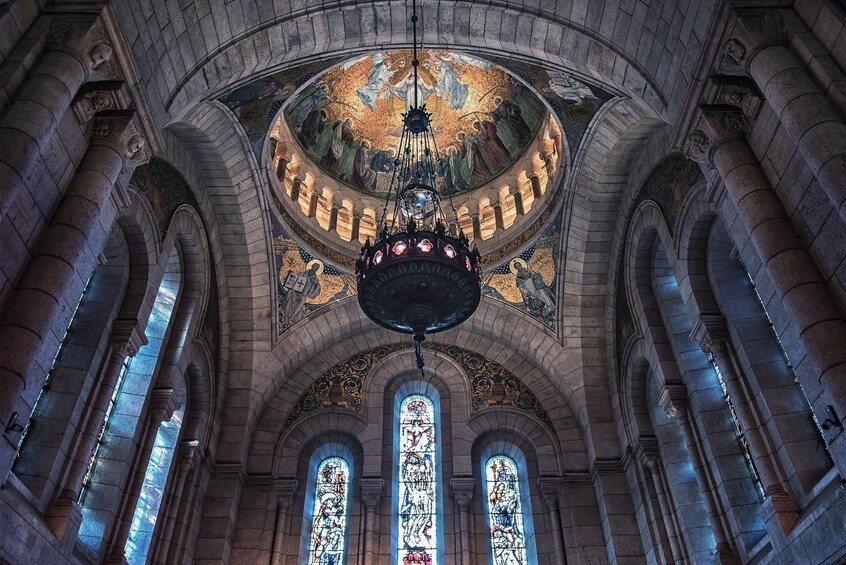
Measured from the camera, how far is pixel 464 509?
37.8ft

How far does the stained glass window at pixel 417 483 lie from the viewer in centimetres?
1137

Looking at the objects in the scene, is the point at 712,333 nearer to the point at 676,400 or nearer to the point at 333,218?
the point at 676,400

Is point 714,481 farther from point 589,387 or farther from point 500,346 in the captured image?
point 500,346

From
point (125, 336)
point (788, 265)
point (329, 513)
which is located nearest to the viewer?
point (788, 265)

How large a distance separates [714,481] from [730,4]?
559 cm

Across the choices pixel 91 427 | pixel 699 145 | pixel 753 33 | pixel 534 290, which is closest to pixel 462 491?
pixel 534 290

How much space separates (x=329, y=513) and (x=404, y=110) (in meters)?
8.39

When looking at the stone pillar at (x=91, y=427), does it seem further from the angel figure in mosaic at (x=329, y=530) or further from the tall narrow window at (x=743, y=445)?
the tall narrow window at (x=743, y=445)

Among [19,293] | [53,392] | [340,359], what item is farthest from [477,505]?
[19,293]

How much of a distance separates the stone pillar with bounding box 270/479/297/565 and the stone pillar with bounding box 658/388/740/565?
6.26 metres

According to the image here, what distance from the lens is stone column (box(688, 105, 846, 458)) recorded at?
5184 mm

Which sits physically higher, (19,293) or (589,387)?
(589,387)

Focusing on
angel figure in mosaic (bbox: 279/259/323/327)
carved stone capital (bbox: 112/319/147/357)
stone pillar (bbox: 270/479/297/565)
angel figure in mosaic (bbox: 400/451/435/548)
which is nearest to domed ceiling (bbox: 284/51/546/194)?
angel figure in mosaic (bbox: 279/259/323/327)

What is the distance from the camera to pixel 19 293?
17.9 feet
